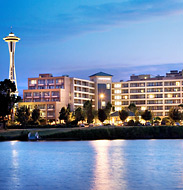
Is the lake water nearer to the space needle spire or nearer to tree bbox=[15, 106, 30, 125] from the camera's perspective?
tree bbox=[15, 106, 30, 125]

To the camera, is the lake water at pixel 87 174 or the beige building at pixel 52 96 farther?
the beige building at pixel 52 96

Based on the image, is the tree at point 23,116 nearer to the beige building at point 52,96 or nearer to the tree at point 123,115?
the beige building at point 52,96

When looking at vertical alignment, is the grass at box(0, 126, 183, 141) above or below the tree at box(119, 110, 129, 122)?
below

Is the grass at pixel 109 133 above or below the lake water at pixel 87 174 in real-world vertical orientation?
above

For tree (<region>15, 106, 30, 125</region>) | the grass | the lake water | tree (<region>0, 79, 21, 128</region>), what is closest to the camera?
the lake water

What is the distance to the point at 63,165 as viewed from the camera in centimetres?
5203

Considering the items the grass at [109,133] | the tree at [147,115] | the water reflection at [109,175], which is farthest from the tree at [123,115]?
the water reflection at [109,175]

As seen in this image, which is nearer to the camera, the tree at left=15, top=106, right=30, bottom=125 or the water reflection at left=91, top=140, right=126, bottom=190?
the water reflection at left=91, top=140, right=126, bottom=190

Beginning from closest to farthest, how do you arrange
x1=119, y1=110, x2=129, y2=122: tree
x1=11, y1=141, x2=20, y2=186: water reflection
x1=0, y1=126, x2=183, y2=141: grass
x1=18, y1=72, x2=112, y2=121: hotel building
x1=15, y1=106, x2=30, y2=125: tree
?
x1=11, y1=141, x2=20, y2=186: water reflection → x1=0, y1=126, x2=183, y2=141: grass → x1=15, y1=106, x2=30, y2=125: tree → x1=119, y1=110, x2=129, y2=122: tree → x1=18, y1=72, x2=112, y2=121: hotel building

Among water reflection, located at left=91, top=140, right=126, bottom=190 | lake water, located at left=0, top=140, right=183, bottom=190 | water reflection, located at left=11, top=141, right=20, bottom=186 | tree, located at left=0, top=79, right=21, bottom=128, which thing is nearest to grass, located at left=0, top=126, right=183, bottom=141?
tree, located at left=0, top=79, right=21, bottom=128

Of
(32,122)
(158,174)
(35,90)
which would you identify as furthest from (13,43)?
(158,174)

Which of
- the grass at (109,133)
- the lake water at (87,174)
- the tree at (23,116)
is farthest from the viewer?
the tree at (23,116)

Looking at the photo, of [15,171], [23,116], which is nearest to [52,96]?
[23,116]

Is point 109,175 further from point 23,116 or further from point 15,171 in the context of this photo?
point 23,116
